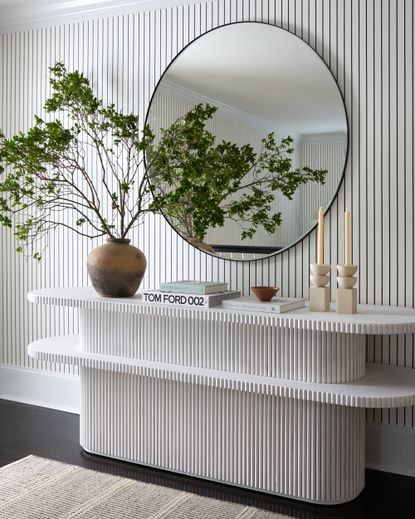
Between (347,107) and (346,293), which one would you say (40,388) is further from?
(347,107)

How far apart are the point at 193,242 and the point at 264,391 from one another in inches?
41.7

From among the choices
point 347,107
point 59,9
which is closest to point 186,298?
point 347,107

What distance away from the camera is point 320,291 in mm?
2709

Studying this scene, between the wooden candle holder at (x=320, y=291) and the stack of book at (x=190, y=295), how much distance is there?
0.40 metres

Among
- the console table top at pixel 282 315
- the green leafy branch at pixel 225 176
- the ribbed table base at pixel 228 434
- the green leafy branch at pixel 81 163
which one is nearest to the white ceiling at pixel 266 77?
the green leafy branch at pixel 225 176

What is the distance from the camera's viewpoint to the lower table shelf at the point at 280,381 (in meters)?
2.43

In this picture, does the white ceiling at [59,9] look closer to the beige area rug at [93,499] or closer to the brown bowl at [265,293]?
the brown bowl at [265,293]

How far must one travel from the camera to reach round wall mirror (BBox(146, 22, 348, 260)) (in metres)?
3.03

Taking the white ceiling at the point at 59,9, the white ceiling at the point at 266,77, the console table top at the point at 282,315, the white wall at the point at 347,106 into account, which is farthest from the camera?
the white ceiling at the point at 59,9

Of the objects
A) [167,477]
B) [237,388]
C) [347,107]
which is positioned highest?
[347,107]

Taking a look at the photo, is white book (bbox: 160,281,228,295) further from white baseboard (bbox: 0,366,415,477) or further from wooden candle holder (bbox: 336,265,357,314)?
white baseboard (bbox: 0,366,415,477)

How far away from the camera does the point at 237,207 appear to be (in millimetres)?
3203

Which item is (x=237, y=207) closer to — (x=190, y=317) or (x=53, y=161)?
(x=190, y=317)

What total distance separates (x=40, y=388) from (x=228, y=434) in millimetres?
1626
